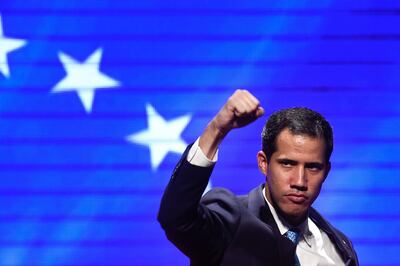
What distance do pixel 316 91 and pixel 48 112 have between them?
1015 mm

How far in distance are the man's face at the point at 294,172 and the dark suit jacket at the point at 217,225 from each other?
5cm

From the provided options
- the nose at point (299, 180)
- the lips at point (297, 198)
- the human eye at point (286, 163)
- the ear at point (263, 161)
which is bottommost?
the lips at point (297, 198)

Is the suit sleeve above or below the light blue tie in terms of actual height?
below

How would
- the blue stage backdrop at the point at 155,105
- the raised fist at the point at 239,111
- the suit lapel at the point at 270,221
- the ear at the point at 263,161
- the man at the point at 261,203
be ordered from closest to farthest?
1. the raised fist at the point at 239,111
2. the man at the point at 261,203
3. the suit lapel at the point at 270,221
4. the ear at the point at 263,161
5. the blue stage backdrop at the point at 155,105

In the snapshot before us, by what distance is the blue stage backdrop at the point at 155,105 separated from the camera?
3.48 meters

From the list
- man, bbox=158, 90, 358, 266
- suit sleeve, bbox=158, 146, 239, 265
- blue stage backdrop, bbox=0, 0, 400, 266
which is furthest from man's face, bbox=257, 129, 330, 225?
blue stage backdrop, bbox=0, 0, 400, 266

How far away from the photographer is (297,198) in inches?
85.0

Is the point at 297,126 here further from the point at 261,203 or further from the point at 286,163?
the point at 261,203

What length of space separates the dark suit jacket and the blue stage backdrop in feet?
4.32

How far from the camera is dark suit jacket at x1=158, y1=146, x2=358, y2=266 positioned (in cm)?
194

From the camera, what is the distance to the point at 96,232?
11.4ft

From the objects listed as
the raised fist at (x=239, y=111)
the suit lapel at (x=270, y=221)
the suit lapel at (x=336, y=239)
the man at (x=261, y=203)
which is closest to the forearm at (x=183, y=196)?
the man at (x=261, y=203)

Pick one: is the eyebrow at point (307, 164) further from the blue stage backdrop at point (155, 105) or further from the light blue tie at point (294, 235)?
the blue stage backdrop at point (155, 105)

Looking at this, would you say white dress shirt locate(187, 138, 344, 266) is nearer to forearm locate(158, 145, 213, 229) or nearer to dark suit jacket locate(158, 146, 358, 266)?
dark suit jacket locate(158, 146, 358, 266)
